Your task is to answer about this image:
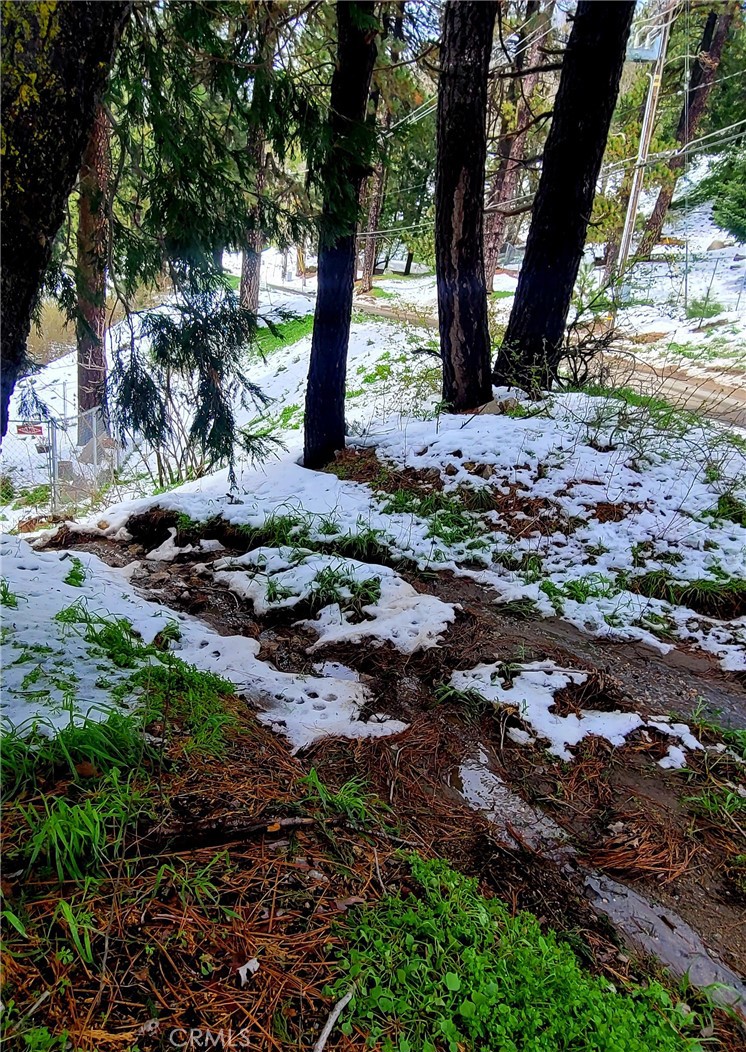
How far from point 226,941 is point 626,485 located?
4.26 meters

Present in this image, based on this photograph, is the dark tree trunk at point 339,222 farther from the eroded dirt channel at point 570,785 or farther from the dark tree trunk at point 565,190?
the eroded dirt channel at point 570,785

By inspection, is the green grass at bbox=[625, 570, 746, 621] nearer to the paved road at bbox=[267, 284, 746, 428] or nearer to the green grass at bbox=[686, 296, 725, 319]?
the paved road at bbox=[267, 284, 746, 428]

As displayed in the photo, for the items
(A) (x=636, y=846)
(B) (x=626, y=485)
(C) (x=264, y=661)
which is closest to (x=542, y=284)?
(B) (x=626, y=485)

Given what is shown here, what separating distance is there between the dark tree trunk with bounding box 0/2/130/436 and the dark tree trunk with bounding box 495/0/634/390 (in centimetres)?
481

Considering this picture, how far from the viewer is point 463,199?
18.4 feet

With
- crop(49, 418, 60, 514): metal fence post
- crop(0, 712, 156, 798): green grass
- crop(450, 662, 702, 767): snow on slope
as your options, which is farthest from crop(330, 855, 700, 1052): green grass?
crop(49, 418, 60, 514): metal fence post

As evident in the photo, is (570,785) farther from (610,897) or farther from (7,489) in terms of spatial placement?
(7,489)

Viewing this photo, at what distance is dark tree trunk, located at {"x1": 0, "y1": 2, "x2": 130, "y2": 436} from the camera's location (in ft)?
→ 4.85

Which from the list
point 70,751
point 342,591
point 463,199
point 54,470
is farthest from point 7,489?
point 70,751

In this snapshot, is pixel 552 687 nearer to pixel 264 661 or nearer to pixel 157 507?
pixel 264 661
